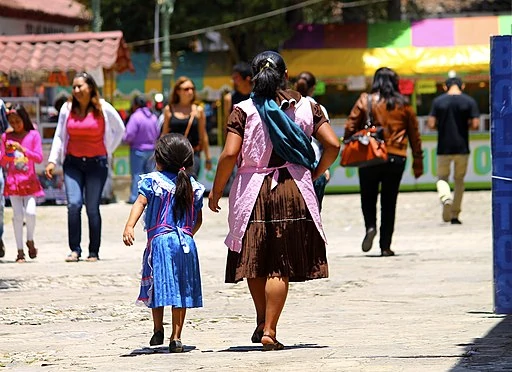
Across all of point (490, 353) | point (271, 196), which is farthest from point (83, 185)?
point (490, 353)

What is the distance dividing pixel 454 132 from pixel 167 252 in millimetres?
11839

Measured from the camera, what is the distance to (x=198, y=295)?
27.9 ft

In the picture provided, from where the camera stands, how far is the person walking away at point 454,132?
64.7 ft

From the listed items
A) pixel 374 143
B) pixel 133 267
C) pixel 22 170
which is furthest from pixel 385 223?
pixel 22 170

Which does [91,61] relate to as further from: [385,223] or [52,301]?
[52,301]

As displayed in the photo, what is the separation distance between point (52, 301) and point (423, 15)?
3213 centimetres

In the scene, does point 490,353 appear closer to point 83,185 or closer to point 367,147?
point 367,147

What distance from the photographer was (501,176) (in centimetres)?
884

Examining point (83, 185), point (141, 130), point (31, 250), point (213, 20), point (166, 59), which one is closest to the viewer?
point (83, 185)

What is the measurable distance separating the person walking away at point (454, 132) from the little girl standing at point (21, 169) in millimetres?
6193

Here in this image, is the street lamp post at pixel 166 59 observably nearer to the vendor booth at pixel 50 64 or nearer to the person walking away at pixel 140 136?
the vendor booth at pixel 50 64

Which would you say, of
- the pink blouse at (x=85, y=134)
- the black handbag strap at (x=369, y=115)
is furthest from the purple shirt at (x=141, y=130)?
the black handbag strap at (x=369, y=115)

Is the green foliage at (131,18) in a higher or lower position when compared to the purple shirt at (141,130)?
higher

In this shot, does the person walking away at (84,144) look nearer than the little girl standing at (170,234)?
No
